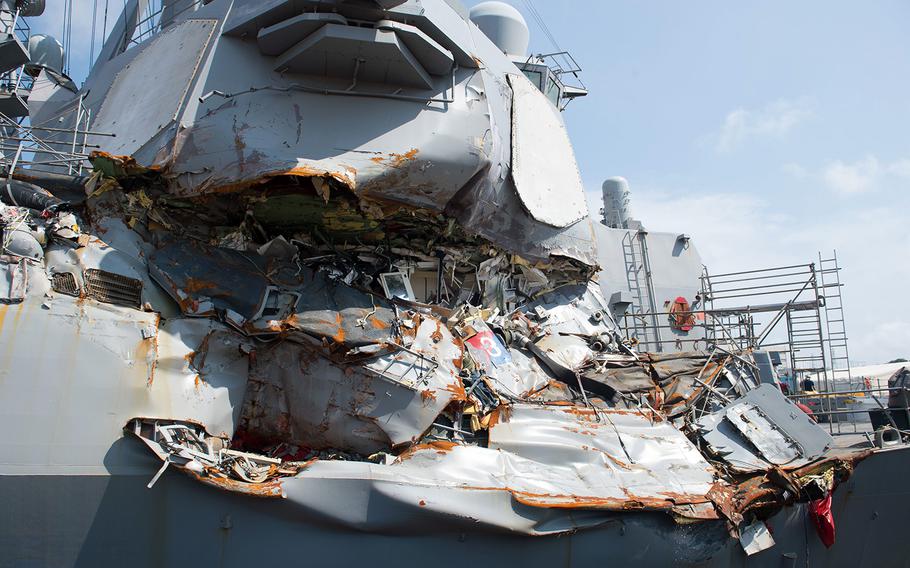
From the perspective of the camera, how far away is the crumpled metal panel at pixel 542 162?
26.4 feet

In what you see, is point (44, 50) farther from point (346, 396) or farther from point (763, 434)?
point (763, 434)

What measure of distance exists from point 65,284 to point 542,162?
5.55 metres

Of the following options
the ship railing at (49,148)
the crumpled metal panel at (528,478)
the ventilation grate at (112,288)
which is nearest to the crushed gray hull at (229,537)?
the crumpled metal panel at (528,478)

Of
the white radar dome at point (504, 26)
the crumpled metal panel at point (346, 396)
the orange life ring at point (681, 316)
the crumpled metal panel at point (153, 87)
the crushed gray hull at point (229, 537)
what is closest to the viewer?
the crushed gray hull at point (229, 537)

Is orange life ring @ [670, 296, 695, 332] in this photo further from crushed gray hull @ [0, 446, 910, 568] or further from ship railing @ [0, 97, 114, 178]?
ship railing @ [0, 97, 114, 178]

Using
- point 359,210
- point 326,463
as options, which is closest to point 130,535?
point 326,463

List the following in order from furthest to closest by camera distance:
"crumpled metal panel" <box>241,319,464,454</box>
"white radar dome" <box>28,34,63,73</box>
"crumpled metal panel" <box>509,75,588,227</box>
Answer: "white radar dome" <box>28,34,63,73</box> → "crumpled metal panel" <box>509,75,588,227</box> → "crumpled metal panel" <box>241,319,464,454</box>

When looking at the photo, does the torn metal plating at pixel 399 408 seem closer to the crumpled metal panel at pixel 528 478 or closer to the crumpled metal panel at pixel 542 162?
the crumpled metal panel at pixel 528 478

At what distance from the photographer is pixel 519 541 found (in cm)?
529

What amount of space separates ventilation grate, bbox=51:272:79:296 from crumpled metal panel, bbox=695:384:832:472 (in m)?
5.91

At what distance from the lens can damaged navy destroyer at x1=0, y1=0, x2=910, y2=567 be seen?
4801mm

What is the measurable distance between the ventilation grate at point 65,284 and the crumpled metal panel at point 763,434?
19.4 feet

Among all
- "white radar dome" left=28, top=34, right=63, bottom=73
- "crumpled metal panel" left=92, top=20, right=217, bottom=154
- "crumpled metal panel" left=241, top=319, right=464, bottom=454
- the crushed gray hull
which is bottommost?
the crushed gray hull

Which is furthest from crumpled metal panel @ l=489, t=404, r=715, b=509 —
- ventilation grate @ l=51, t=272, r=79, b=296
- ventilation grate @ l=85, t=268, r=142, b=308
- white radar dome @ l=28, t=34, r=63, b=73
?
white radar dome @ l=28, t=34, r=63, b=73
